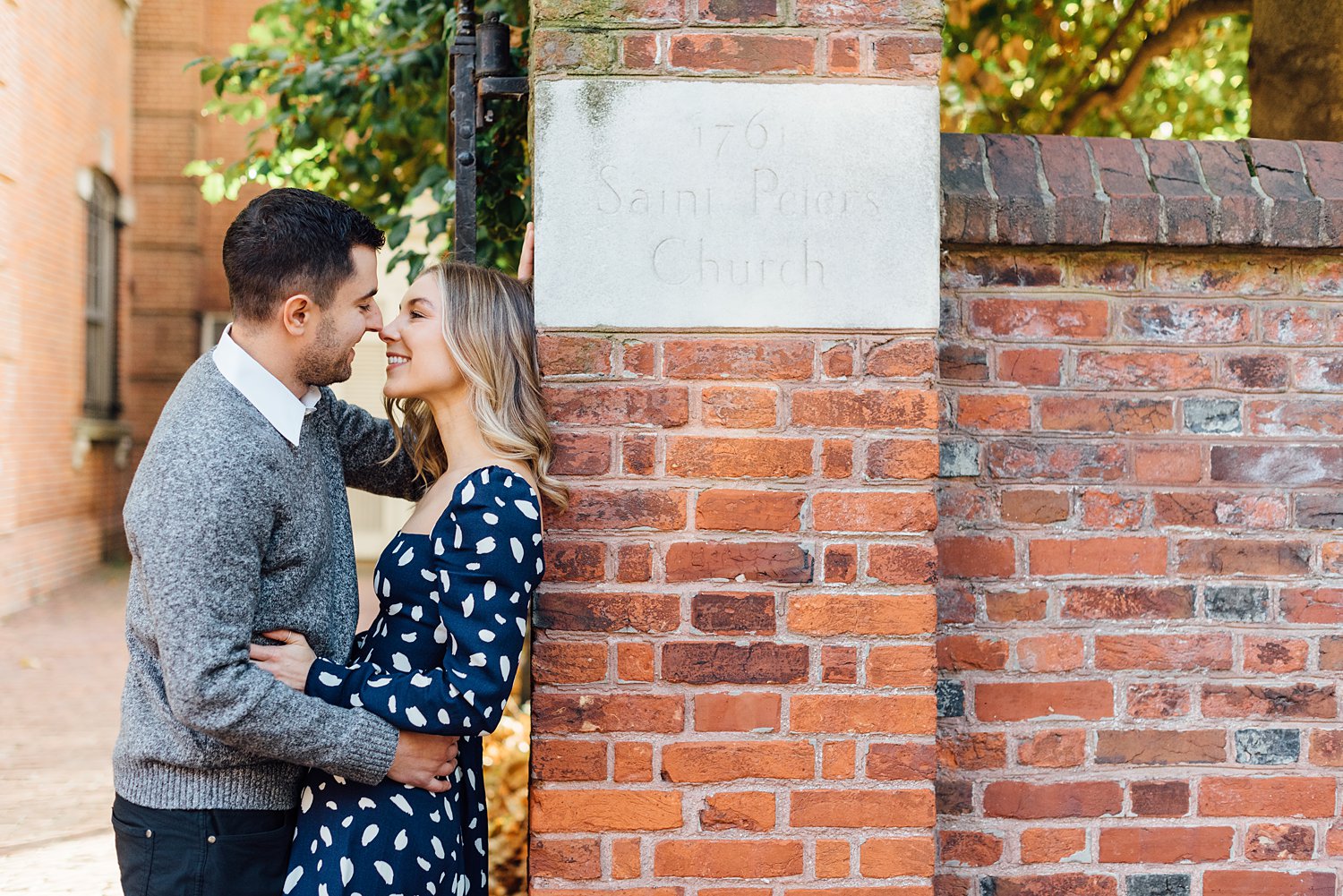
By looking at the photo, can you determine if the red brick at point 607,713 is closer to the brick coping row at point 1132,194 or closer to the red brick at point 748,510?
the red brick at point 748,510

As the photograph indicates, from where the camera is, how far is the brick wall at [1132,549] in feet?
8.09

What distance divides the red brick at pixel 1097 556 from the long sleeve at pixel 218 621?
1.40 meters

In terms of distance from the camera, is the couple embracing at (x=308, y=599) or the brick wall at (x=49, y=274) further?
the brick wall at (x=49, y=274)

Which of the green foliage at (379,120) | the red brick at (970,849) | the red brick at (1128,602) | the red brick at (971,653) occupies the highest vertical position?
the green foliage at (379,120)

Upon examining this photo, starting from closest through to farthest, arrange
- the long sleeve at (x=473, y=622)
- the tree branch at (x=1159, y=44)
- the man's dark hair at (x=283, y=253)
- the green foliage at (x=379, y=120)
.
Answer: the long sleeve at (x=473, y=622)
the man's dark hair at (x=283, y=253)
the green foliage at (x=379, y=120)
the tree branch at (x=1159, y=44)

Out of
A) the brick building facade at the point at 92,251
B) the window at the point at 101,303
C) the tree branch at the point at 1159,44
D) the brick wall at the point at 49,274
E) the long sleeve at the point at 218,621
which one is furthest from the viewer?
the window at the point at 101,303

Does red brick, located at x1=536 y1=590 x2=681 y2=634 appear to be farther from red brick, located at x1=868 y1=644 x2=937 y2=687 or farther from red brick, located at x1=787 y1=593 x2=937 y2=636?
red brick, located at x1=868 y1=644 x2=937 y2=687

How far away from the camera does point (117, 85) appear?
12.6 meters

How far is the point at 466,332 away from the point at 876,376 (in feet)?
2.53

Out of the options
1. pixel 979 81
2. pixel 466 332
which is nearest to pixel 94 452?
pixel 979 81

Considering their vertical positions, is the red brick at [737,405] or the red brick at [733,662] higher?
the red brick at [737,405]

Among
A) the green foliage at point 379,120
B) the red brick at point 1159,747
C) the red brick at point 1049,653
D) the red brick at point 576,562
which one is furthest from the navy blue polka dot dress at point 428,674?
the green foliage at point 379,120

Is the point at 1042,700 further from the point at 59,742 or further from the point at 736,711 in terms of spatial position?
the point at 59,742

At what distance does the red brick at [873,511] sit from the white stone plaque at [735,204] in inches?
12.4
